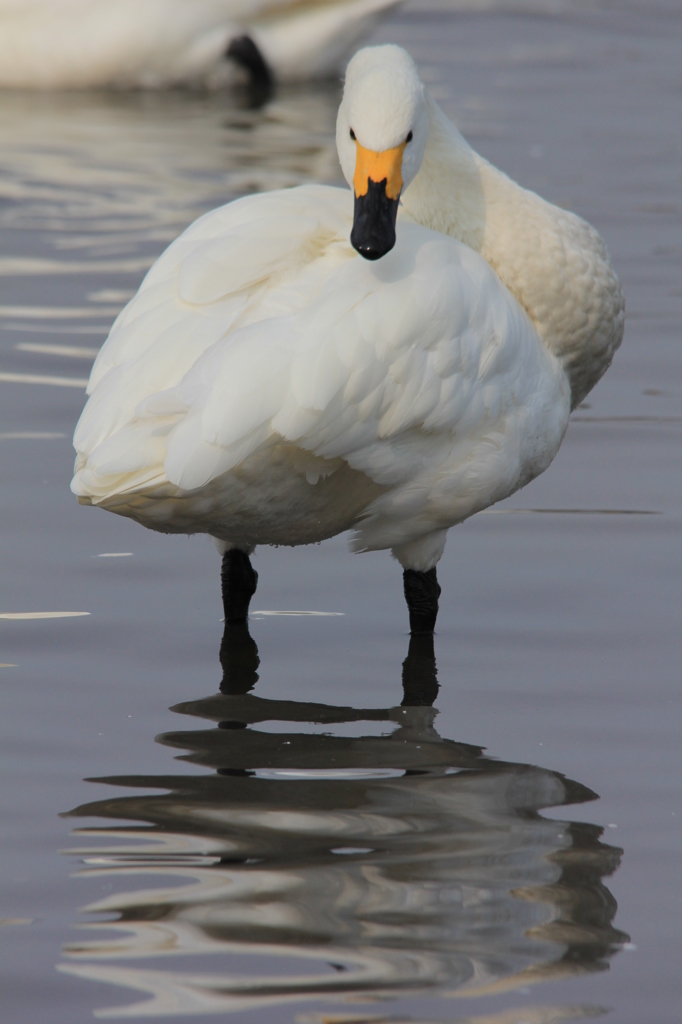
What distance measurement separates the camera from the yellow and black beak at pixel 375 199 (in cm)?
430

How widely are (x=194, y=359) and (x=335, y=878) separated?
1.54 m

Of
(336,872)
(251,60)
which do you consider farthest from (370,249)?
(251,60)

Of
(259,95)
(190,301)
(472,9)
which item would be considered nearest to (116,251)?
(190,301)

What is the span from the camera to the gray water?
3.24 metres

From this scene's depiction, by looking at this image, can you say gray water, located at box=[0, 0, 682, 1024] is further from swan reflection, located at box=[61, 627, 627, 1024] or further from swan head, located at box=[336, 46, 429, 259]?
swan head, located at box=[336, 46, 429, 259]

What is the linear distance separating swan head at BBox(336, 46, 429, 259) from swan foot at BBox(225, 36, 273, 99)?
930 cm

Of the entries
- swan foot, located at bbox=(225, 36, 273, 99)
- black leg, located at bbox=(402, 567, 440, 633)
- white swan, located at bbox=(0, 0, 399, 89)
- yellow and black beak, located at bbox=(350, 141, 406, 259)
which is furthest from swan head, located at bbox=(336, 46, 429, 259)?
swan foot, located at bbox=(225, 36, 273, 99)

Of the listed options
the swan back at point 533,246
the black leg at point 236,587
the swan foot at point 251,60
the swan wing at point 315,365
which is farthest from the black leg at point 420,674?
the swan foot at point 251,60

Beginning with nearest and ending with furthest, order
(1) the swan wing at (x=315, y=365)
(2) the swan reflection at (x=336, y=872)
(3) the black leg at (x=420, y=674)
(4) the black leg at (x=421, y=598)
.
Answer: (2) the swan reflection at (x=336, y=872), (1) the swan wing at (x=315, y=365), (3) the black leg at (x=420, y=674), (4) the black leg at (x=421, y=598)

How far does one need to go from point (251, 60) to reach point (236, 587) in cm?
963

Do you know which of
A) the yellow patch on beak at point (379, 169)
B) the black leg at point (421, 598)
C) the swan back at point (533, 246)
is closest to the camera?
the yellow patch on beak at point (379, 169)

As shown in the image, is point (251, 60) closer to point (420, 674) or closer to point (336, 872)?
point (420, 674)

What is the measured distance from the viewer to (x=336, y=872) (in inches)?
140

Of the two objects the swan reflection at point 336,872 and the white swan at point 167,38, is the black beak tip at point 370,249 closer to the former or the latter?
the swan reflection at point 336,872
